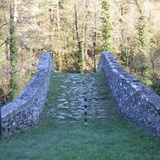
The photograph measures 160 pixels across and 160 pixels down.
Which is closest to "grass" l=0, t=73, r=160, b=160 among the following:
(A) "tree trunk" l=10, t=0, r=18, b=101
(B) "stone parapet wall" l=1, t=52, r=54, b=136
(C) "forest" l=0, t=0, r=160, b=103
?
(B) "stone parapet wall" l=1, t=52, r=54, b=136

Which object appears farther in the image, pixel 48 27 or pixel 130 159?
pixel 48 27

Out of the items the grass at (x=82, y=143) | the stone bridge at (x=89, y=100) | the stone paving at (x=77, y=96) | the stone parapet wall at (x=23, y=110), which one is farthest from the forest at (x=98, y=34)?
the grass at (x=82, y=143)

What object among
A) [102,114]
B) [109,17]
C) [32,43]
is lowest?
[102,114]

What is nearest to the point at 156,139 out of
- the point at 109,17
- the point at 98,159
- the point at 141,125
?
the point at 141,125

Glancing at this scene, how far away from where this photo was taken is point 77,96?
1092 centimetres

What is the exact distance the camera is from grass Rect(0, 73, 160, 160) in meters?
5.18

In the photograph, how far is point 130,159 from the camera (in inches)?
193

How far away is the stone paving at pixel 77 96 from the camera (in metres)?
9.13

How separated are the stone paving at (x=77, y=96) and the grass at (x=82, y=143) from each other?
988 mm

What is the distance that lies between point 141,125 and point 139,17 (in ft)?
99.6

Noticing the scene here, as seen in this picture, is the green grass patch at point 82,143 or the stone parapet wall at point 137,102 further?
the stone parapet wall at point 137,102

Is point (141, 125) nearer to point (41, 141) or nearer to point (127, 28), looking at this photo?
point (41, 141)

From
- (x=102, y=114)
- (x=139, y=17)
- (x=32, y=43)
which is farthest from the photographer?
(x=139, y=17)

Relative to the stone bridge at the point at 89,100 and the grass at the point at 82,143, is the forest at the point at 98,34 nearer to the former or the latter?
the stone bridge at the point at 89,100
